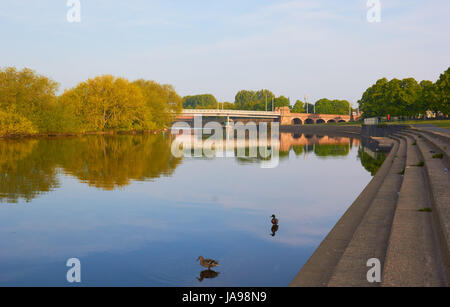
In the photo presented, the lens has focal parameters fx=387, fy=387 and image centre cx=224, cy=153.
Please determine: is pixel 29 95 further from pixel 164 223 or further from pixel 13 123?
pixel 164 223

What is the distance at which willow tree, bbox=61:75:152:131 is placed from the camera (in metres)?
87.5

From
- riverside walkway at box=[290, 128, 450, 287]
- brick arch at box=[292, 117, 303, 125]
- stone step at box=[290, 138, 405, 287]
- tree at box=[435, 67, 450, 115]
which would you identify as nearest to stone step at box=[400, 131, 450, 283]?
riverside walkway at box=[290, 128, 450, 287]

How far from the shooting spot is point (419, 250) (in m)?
7.88

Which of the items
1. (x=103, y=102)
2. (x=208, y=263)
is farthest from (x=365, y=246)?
(x=103, y=102)

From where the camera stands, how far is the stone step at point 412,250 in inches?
259

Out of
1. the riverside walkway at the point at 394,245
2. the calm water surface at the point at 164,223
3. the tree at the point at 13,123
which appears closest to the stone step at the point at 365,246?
the riverside walkway at the point at 394,245

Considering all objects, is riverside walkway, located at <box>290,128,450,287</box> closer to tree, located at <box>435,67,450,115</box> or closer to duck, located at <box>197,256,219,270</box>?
duck, located at <box>197,256,219,270</box>

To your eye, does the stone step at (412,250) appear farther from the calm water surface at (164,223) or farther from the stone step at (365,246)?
the calm water surface at (164,223)

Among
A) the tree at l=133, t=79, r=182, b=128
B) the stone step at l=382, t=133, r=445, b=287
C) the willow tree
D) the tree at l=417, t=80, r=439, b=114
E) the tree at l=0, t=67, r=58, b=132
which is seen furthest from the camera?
the tree at l=133, t=79, r=182, b=128

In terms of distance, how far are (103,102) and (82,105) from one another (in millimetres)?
4617

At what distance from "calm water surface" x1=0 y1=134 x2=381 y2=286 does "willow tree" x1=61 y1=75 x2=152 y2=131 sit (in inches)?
2447

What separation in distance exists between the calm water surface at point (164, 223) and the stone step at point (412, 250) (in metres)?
2.58
